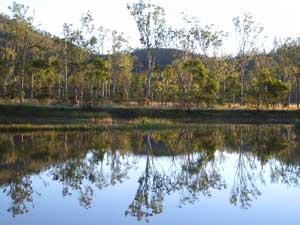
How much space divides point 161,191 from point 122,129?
693 inches

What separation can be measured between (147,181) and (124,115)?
81.7ft

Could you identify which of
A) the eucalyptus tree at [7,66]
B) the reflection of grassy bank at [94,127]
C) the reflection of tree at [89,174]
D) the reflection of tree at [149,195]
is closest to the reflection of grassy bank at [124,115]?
the reflection of grassy bank at [94,127]

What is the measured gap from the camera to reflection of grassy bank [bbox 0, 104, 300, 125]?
34.8m

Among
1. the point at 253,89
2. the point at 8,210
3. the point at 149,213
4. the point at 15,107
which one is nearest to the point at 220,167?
the point at 149,213

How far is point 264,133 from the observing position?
28281 mm

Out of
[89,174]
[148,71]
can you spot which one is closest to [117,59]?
[148,71]

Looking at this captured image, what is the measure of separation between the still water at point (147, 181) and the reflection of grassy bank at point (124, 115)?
11496mm

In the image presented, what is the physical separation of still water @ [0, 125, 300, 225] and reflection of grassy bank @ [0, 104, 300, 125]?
11.5m

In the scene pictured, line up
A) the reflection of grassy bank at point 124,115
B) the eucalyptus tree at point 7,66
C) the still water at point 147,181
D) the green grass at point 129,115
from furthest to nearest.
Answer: the eucalyptus tree at point 7,66 → the reflection of grassy bank at point 124,115 → the green grass at point 129,115 → the still water at point 147,181

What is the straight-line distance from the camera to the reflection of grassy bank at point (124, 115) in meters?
34.8

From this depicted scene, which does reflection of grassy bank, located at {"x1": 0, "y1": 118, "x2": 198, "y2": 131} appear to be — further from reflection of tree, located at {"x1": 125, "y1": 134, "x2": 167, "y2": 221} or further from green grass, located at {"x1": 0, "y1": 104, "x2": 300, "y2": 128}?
reflection of tree, located at {"x1": 125, "y1": 134, "x2": 167, "y2": 221}

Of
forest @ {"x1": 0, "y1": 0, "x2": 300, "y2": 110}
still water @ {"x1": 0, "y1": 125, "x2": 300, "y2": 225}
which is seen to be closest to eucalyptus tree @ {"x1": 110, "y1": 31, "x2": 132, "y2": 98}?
forest @ {"x1": 0, "y1": 0, "x2": 300, "y2": 110}

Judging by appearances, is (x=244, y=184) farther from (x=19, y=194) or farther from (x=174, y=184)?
(x=19, y=194)

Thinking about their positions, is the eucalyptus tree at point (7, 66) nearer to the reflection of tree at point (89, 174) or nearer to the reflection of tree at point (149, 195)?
the reflection of tree at point (89, 174)
